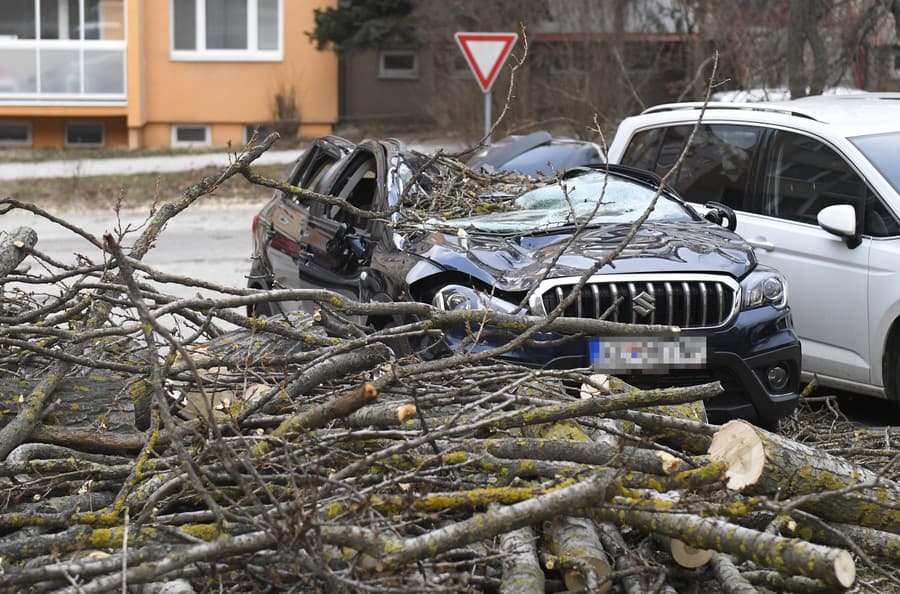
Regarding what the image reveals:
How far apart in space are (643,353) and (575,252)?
2.73 ft

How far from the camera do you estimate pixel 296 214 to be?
854 cm

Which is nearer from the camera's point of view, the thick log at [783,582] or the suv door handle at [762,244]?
the thick log at [783,582]

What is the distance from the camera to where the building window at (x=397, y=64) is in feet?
89.6

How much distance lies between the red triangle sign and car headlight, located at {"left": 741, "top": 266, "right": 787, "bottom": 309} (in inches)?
285

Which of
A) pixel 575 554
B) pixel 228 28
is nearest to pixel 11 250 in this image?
pixel 575 554

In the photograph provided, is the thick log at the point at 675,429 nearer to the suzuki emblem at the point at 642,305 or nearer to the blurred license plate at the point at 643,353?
the blurred license plate at the point at 643,353

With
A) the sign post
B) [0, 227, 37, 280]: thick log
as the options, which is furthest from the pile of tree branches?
the sign post

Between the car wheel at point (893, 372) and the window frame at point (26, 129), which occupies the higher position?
the window frame at point (26, 129)

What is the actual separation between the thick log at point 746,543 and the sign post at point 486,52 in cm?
982

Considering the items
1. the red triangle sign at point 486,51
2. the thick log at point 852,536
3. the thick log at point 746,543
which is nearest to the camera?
the thick log at point 746,543

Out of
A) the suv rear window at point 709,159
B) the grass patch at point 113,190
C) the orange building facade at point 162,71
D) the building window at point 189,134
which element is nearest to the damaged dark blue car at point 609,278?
the suv rear window at point 709,159

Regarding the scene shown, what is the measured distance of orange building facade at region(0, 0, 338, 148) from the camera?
25500 millimetres

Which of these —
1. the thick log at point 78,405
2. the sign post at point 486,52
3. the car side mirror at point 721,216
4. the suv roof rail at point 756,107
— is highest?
the sign post at point 486,52

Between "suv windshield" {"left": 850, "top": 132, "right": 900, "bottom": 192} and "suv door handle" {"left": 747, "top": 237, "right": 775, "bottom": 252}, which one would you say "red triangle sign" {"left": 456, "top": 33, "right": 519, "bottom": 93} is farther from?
"suv windshield" {"left": 850, "top": 132, "right": 900, "bottom": 192}
